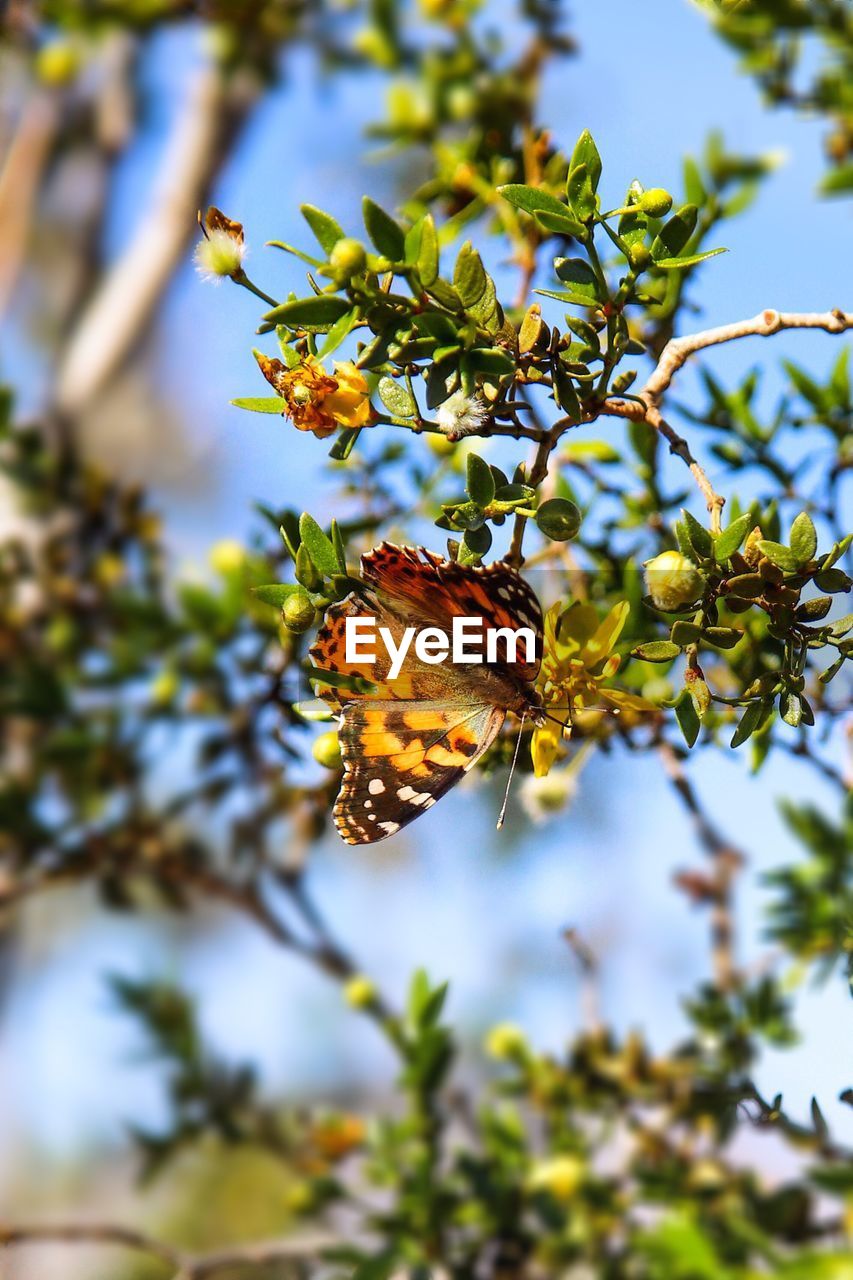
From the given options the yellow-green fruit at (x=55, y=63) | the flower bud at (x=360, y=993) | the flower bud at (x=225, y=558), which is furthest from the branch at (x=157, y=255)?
the flower bud at (x=360, y=993)

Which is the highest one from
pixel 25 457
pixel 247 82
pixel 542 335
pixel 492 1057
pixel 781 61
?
pixel 247 82

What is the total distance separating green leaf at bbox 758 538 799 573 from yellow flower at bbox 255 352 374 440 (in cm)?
16

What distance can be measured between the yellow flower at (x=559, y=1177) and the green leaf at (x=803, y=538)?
53 centimetres

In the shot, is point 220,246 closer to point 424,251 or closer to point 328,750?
point 424,251

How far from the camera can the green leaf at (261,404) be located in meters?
0.41

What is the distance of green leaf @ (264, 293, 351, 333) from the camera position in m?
0.35

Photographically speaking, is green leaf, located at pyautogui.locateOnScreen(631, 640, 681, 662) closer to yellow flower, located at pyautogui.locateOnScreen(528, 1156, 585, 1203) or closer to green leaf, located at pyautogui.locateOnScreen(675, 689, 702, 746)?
green leaf, located at pyautogui.locateOnScreen(675, 689, 702, 746)

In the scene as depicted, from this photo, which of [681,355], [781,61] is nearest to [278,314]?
[681,355]

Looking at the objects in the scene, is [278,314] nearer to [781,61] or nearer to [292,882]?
[781,61]

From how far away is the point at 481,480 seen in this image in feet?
1.22

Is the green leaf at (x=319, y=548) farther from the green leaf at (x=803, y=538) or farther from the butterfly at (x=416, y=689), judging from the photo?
the green leaf at (x=803, y=538)

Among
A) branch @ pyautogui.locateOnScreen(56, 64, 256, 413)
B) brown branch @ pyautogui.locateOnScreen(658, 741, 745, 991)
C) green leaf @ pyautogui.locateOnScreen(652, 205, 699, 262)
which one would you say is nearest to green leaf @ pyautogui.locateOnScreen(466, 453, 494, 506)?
green leaf @ pyautogui.locateOnScreen(652, 205, 699, 262)

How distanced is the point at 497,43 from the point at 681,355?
647 millimetres

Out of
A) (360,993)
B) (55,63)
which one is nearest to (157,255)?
(55,63)
